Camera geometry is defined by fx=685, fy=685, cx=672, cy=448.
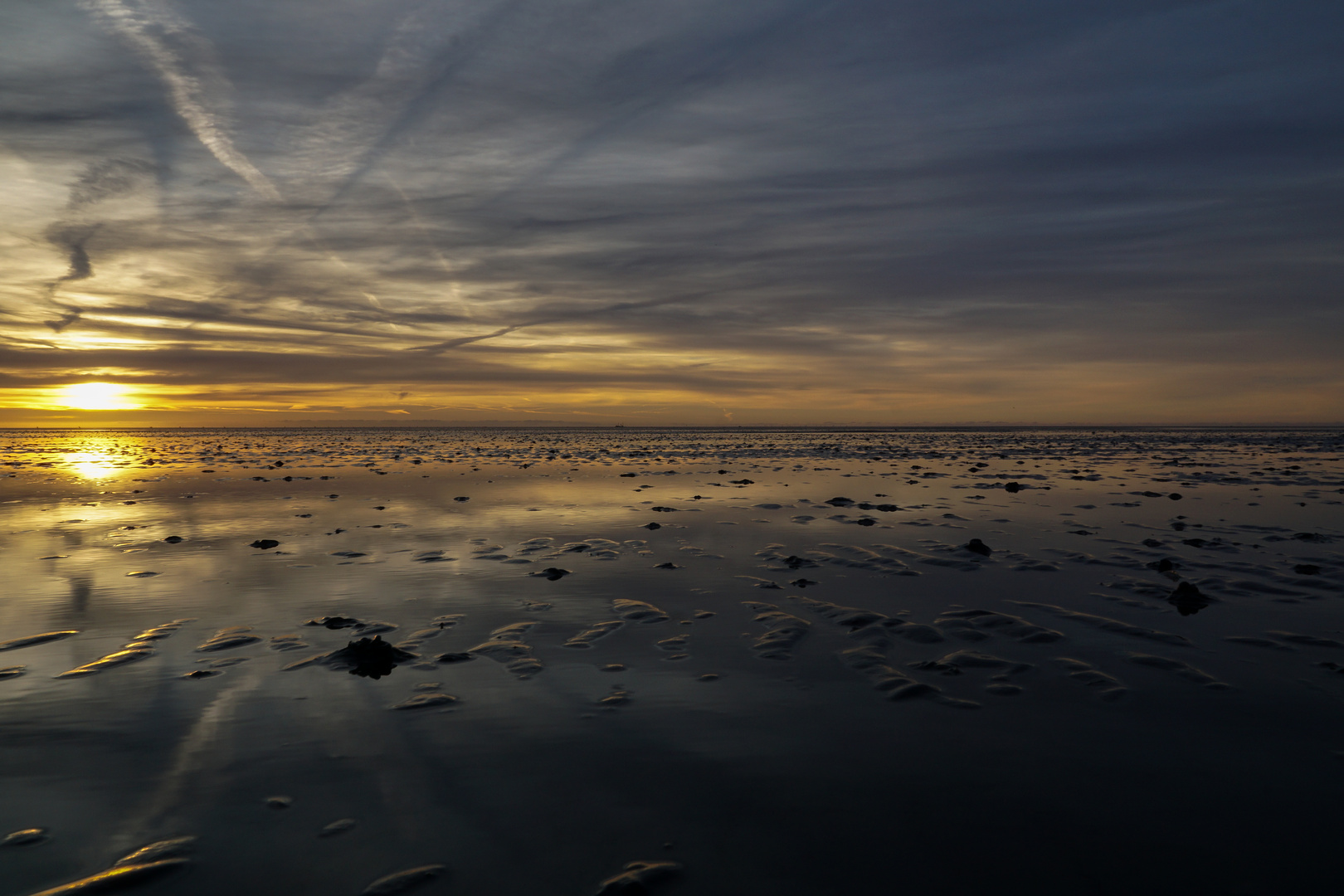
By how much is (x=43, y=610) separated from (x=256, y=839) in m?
7.09

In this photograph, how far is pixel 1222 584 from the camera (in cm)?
905

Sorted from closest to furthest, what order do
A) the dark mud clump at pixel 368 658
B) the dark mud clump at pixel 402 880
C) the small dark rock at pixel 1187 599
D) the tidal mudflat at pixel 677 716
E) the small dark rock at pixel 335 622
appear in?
the dark mud clump at pixel 402 880 → the tidal mudflat at pixel 677 716 → the dark mud clump at pixel 368 658 → the small dark rock at pixel 335 622 → the small dark rock at pixel 1187 599

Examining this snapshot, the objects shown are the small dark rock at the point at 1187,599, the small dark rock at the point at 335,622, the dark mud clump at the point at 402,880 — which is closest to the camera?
the dark mud clump at the point at 402,880

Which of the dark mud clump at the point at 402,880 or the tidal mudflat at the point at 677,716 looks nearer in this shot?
the dark mud clump at the point at 402,880

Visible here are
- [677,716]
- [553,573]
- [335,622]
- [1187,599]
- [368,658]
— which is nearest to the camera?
[677,716]

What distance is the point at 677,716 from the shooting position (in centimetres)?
538

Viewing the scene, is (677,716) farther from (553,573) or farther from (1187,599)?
(1187,599)

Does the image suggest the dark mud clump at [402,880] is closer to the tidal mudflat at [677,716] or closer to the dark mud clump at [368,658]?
the tidal mudflat at [677,716]

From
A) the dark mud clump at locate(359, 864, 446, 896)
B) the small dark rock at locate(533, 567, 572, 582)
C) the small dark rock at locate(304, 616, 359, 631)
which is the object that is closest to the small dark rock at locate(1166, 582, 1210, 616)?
the small dark rock at locate(533, 567, 572, 582)

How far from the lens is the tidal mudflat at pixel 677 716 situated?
3.61 m

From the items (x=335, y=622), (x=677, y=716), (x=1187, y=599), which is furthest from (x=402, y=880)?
(x=1187, y=599)

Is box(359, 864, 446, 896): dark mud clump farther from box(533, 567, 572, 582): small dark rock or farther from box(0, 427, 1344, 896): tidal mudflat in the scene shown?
box(533, 567, 572, 582): small dark rock

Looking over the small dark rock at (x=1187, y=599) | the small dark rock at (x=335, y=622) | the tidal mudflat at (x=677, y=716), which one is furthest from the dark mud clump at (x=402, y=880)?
the small dark rock at (x=1187, y=599)

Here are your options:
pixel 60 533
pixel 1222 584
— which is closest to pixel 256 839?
pixel 1222 584
